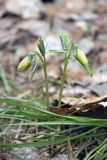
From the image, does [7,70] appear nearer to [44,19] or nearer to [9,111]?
[44,19]

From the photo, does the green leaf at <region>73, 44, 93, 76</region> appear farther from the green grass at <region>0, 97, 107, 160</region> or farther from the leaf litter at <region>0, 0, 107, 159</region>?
the leaf litter at <region>0, 0, 107, 159</region>

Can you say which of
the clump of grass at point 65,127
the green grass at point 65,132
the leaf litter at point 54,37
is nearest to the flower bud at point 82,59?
the clump of grass at point 65,127

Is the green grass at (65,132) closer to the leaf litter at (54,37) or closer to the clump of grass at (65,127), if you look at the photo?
the clump of grass at (65,127)

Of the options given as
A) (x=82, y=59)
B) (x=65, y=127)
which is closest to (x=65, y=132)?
(x=65, y=127)

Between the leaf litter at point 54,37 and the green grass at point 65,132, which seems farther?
the leaf litter at point 54,37

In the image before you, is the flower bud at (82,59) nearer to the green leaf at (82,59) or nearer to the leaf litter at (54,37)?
the green leaf at (82,59)

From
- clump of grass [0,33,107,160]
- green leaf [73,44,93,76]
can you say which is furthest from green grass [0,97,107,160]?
green leaf [73,44,93,76]

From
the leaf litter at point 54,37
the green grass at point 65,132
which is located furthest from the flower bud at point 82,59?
the leaf litter at point 54,37

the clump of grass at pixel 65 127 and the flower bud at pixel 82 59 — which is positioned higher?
the flower bud at pixel 82 59

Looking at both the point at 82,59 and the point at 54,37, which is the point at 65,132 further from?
the point at 54,37

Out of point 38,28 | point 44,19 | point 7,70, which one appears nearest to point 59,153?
point 7,70

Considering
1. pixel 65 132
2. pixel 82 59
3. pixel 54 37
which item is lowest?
pixel 65 132
